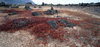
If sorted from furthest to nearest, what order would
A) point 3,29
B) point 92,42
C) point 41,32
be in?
1. point 3,29
2. point 41,32
3. point 92,42

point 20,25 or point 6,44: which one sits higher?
point 20,25

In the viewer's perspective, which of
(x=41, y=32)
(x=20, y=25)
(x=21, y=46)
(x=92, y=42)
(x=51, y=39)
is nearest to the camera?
(x=21, y=46)

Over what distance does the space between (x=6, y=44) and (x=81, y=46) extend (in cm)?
1089

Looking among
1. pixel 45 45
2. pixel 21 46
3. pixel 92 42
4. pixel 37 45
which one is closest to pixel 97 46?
pixel 92 42

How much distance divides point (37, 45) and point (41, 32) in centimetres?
341

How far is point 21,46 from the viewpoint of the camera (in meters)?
7.82

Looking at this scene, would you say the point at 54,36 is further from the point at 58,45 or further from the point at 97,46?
the point at 97,46

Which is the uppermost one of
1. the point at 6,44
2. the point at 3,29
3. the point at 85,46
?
the point at 3,29

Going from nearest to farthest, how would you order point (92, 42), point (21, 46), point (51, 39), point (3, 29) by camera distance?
1. point (21, 46)
2. point (92, 42)
3. point (51, 39)
4. point (3, 29)

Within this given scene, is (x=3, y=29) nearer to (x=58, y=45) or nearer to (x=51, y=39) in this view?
(x=51, y=39)

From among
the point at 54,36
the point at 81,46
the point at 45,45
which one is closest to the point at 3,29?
the point at 45,45

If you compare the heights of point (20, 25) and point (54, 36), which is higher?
point (20, 25)

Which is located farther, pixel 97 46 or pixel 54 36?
pixel 54 36

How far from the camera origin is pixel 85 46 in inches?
316
